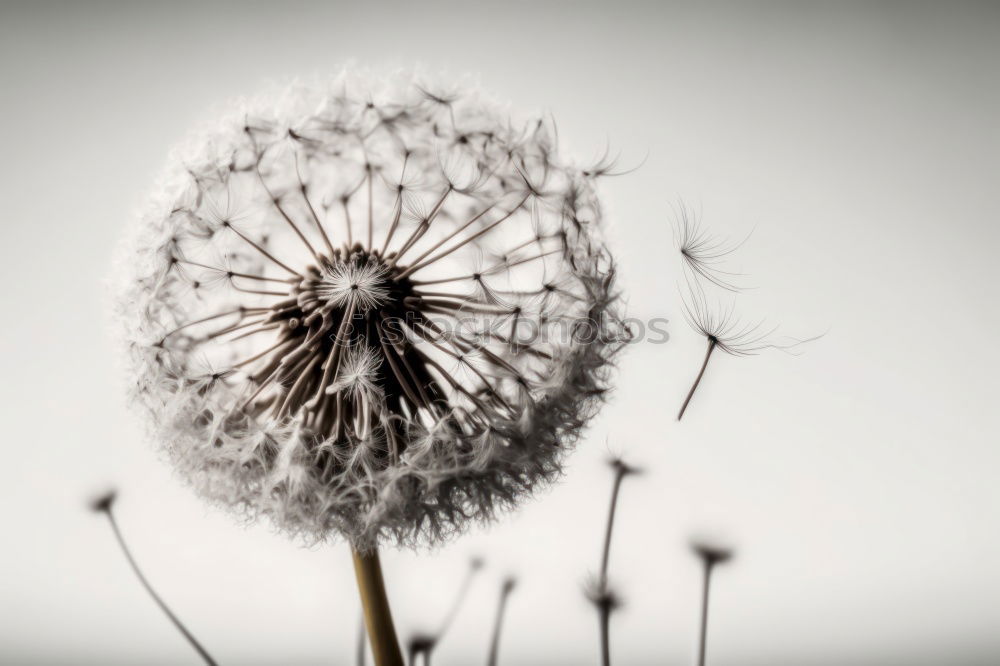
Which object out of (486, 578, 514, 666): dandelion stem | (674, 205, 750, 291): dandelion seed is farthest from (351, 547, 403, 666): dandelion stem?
(674, 205, 750, 291): dandelion seed

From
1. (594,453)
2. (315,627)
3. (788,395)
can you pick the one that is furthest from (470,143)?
(315,627)

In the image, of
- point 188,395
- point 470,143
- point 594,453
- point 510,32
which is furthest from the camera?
point 510,32

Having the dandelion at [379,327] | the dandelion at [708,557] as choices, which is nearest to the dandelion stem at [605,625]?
the dandelion at [708,557]

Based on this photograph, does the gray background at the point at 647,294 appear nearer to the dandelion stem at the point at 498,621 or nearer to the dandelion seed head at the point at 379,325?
the dandelion stem at the point at 498,621

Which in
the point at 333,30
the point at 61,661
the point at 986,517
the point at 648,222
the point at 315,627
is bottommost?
the point at 61,661

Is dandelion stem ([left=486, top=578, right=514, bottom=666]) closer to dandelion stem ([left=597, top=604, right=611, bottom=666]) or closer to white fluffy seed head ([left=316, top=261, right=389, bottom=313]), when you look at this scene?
dandelion stem ([left=597, top=604, right=611, bottom=666])

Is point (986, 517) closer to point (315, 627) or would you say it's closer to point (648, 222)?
point (648, 222)

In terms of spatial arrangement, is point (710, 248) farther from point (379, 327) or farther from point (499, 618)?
point (499, 618)
